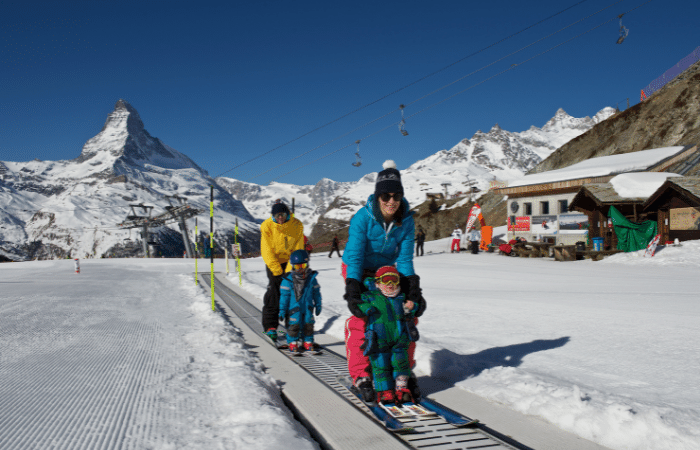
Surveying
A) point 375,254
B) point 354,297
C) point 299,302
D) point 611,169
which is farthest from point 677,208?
→ point 354,297

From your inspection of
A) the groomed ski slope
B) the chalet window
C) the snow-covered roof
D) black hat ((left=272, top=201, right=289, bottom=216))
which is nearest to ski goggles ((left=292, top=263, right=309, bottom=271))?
black hat ((left=272, top=201, right=289, bottom=216))

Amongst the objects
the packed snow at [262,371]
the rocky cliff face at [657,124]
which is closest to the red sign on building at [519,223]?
the rocky cliff face at [657,124]

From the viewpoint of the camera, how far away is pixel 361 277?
3373 millimetres

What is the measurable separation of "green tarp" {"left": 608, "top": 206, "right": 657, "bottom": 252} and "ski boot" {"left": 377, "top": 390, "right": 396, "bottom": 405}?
78.9 ft

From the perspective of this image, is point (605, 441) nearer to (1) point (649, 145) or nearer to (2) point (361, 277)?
(2) point (361, 277)

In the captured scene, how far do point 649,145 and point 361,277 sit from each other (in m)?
52.1

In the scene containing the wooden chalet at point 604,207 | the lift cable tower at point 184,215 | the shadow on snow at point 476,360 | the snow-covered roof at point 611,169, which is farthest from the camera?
the lift cable tower at point 184,215

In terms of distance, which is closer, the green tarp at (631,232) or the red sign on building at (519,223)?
the green tarp at (631,232)

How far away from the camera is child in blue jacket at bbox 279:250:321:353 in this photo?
4930mm

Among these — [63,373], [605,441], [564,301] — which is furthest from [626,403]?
[564,301]

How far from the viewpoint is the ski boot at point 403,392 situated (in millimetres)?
3050

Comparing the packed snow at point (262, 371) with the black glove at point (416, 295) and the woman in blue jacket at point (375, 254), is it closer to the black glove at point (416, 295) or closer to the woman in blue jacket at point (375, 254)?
the woman in blue jacket at point (375, 254)

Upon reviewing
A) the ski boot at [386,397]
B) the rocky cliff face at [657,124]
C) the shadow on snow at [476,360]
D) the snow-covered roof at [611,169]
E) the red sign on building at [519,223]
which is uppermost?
the rocky cliff face at [657,124]

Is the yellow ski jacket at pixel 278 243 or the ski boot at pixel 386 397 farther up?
the yellow ski jacket at pixel 278 243
